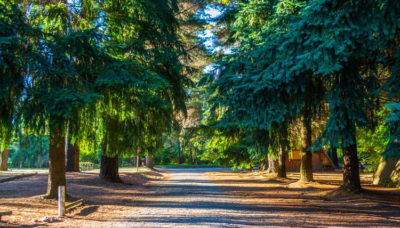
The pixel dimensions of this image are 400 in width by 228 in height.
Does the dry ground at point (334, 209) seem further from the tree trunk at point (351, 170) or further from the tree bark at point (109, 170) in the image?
the tree bark at point (109, 170)

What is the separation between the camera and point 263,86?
25.4 ft

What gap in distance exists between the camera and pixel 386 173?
15398 millimetres

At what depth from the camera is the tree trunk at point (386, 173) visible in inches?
577

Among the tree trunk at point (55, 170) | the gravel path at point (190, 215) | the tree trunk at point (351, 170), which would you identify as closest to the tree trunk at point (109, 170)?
the tree trunk at point (55, 170)

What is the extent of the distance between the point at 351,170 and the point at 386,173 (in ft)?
17.4

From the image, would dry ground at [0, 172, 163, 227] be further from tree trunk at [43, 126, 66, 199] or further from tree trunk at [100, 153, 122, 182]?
tree trunk at [100, 153, 122, 182]

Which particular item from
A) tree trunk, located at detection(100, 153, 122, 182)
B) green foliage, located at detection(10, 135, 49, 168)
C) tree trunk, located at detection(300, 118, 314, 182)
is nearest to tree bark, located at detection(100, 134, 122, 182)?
tree trunk, located at detection(100, 153, 122, 182)

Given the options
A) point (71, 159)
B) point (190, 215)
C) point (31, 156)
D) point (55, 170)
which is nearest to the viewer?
point (190, 215)

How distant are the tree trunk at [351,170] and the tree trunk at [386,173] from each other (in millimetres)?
3761

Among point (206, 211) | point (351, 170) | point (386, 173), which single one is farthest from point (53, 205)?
point (386, 173)

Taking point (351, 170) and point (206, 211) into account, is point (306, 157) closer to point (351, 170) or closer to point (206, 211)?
point (351, 170)

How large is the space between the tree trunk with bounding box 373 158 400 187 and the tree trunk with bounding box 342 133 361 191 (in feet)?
12.3

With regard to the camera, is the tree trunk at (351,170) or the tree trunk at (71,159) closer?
the tree trunk at (351,170)

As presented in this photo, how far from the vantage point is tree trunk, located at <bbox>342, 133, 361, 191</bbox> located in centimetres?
1136
